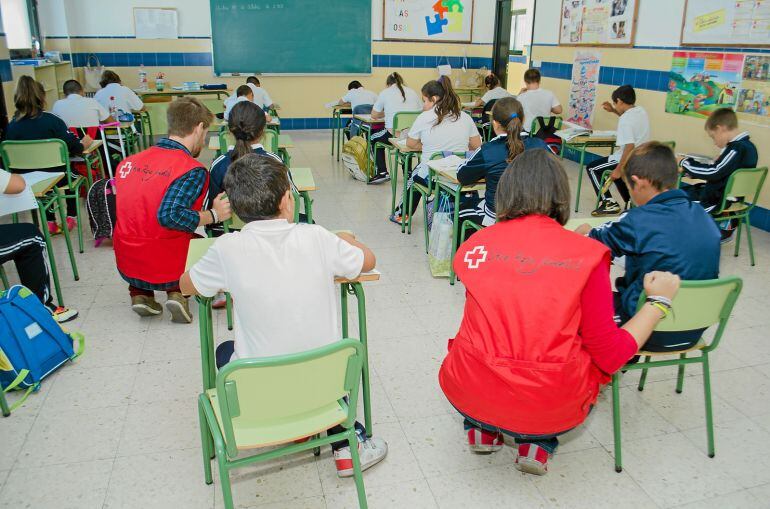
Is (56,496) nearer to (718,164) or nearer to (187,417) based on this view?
(187,417)

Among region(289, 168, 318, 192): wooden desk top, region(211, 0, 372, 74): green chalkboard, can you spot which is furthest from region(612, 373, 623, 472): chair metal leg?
region(211, 0, 372, 74): green chalkboard

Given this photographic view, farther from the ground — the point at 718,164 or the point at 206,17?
the point at 206,17

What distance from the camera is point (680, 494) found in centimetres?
220

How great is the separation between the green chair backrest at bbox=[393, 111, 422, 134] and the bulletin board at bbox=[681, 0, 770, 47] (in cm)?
283

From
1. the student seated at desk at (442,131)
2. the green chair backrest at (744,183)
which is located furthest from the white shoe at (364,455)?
the green chair backrest at (744,183)

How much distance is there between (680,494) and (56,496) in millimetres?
2255

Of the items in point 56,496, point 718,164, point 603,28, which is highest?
point 603,28

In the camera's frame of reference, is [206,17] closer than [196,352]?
No

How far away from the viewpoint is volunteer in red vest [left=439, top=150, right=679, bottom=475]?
1805mm

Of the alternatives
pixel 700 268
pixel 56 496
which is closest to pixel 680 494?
pixel 700 268

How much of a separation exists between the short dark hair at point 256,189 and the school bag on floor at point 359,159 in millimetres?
4830

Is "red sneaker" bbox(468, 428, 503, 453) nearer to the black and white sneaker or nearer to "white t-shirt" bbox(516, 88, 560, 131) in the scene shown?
the black and white sneaker

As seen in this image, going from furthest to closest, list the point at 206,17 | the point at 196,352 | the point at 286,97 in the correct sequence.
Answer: the point at 286,97
the point at 206,17
the point at 196,352

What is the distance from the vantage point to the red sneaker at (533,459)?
2.20 metres
